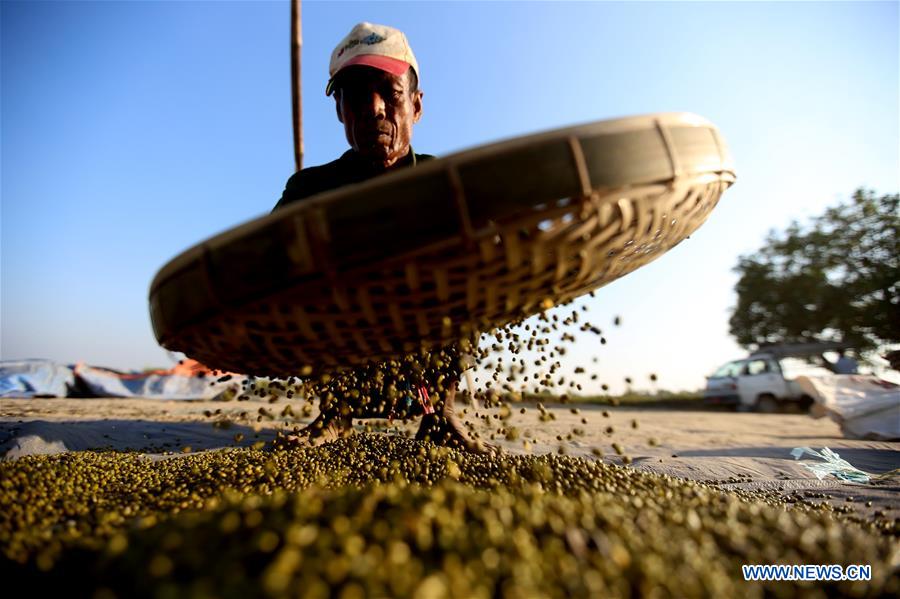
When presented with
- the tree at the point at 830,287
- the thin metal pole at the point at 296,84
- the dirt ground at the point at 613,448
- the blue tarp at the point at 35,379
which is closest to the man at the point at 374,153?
the dirt ground at the point at 613,448

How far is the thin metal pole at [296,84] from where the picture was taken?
518cm

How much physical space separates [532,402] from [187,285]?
1262 millimetres

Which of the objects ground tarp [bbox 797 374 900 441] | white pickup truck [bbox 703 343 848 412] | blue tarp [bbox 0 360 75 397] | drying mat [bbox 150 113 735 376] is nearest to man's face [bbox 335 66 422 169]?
drying mat [bbox 150 113 735 376]

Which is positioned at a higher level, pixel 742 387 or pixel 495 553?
pixel 495 553

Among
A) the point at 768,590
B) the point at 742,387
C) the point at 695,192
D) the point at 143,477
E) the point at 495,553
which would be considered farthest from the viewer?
the point at 742,387

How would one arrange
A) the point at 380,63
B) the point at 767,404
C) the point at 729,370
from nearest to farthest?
the point at 380,63 → the point at 767,404 → the point at 729,370

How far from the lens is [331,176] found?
126 inches

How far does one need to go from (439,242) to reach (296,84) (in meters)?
5.13

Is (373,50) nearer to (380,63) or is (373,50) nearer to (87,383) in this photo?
(380,63)

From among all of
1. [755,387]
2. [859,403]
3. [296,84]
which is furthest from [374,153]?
[755,387]

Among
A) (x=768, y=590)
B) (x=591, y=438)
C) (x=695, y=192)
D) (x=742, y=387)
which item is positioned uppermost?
(x=695, y=192)

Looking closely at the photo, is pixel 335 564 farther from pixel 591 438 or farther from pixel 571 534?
pixel 591 438

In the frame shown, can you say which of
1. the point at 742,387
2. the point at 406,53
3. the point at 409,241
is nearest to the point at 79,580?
the point at 409,241

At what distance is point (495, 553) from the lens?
0.84 meters
